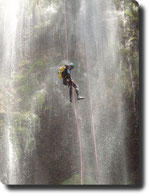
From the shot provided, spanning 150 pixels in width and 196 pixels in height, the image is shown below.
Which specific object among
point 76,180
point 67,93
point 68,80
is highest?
point 68,80

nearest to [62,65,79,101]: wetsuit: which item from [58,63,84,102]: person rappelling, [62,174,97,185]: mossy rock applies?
[58,63,84,102]: person rappelling

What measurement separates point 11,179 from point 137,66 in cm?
157

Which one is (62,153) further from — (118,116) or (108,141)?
(118,116)

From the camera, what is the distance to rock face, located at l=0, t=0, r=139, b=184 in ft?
6.59

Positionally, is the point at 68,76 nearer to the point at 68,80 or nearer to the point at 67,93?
the point at 68,80

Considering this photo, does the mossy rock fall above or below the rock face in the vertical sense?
below

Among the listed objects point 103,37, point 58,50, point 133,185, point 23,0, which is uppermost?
Answer: point 23,0

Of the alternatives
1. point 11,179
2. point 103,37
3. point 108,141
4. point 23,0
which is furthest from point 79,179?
point 23,0

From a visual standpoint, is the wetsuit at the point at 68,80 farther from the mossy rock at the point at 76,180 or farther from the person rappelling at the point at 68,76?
the mossy rock at the point at 76,180

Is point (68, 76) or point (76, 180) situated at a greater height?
point (68, 76)

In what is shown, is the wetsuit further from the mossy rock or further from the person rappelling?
the mossy rock

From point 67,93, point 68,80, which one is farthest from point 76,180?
point 68,80

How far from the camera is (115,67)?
2.09 metres

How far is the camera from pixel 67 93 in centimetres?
204
